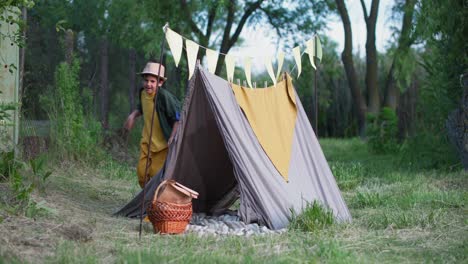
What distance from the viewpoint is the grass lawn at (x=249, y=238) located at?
175 inches

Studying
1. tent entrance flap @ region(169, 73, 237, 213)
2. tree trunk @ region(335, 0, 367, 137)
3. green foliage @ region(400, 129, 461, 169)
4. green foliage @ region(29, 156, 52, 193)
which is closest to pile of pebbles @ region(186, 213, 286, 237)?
tent entrance flap @ region(169, 73, 237, 213)

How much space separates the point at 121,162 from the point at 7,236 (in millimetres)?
5788

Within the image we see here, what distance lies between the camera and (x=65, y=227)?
200 inches

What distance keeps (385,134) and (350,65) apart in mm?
Result: 3427

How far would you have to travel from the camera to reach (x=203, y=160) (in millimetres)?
6488

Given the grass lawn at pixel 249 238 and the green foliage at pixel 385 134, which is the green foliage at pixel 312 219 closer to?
the grass lawn at pixel 249 238

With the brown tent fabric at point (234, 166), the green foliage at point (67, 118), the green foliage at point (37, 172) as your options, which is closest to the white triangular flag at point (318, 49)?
the brown tent fabric at point (234, 166)

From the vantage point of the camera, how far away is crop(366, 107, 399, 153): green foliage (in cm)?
1300

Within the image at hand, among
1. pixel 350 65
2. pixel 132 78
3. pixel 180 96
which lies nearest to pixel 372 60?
pixel 350 65

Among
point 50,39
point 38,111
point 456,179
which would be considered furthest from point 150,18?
point 456,179

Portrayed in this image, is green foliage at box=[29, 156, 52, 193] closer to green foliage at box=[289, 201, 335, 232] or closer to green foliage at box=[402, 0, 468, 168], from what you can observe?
green foliage at box=[289, 201, 335, 232]

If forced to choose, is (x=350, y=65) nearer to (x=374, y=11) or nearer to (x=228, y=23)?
(x=374, y=11)

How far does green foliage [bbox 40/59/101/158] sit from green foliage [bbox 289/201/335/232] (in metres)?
4.55

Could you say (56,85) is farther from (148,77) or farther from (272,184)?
(272,184)
